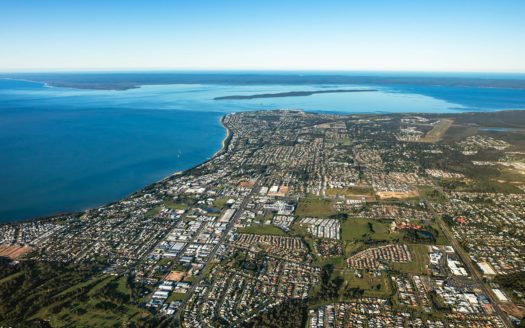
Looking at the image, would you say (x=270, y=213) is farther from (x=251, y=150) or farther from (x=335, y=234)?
(x=251, y=150)

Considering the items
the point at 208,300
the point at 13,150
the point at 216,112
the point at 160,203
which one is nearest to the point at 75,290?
the point at 208,300

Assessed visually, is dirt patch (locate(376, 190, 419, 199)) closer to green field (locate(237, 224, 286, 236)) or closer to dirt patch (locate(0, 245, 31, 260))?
green field (locate(237, 224, 286, 236))

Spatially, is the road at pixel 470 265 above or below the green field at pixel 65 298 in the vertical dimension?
above

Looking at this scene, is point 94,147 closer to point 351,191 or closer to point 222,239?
point 222,239

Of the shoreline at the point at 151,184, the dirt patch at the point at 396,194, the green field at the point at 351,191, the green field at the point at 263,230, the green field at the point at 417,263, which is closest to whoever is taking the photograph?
the green field at the point at 417,263

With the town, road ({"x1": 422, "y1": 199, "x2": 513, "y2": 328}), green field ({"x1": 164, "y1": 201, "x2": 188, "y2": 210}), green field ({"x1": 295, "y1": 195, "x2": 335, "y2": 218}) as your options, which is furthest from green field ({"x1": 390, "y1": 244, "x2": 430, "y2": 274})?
green field ({"x1": 164, "y1": 201, "x2": 188, "y2": 210})

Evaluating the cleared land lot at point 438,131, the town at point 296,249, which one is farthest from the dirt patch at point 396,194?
the cleared land lot at point 438,131

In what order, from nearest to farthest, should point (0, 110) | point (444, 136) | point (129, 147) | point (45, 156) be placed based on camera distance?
point (45, 156), point (129, 147), point (444, 136), point (0, 110)

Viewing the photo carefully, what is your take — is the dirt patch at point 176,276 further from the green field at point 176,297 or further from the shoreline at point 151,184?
the shoreline at point 151,184
